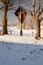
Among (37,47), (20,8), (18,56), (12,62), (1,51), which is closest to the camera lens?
(12,62)

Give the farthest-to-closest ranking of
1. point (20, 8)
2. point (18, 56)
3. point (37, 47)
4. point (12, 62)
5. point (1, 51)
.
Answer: point (20, 8) < point (37, 47) < point (1, 51) < point (18, 56) < point (12, 62)

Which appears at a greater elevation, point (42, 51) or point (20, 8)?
point (20, 8)

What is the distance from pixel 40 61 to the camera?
1117 cm

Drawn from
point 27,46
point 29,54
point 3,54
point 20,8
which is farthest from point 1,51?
point 20,8

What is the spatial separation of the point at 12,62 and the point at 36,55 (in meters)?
2.37

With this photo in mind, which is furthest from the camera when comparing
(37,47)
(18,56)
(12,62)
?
(37,47)

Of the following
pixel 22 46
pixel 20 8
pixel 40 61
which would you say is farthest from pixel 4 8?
pixel 40 61

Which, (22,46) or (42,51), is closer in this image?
(42,51)

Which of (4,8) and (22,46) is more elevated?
(4,8)

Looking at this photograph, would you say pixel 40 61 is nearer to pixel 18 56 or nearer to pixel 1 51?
pixel 18 56

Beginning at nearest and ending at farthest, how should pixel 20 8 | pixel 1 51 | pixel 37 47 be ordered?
1. pixel 1 51
2. pixel 37 47
3. pixel 20 8

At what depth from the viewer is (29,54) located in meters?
12.7

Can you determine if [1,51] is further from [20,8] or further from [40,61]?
[20,8]

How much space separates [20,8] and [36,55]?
12061 mm
